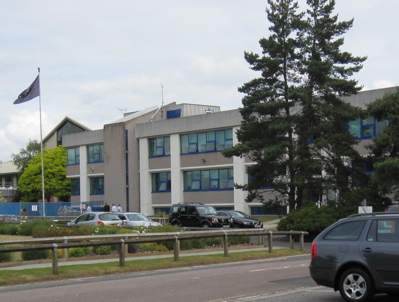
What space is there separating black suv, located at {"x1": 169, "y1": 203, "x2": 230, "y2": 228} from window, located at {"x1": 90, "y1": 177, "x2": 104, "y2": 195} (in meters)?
29.3

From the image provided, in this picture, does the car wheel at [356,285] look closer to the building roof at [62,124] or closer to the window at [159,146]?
the window at [159,146]

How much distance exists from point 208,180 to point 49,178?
28497 millimetres

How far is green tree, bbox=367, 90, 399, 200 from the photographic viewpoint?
30.6m

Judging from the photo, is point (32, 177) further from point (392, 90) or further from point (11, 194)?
point (392, 90)

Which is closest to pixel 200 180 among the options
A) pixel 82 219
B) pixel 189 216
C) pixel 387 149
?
pixel 189 216

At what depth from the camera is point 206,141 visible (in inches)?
2283

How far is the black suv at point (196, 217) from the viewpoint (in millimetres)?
38594

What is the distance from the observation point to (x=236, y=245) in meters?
26.4

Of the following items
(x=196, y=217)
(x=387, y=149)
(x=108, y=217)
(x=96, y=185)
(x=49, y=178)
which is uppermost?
(x=49, y=178)

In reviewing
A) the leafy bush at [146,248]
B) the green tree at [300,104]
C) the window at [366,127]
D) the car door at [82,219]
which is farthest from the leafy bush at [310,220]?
the window at [366,127]

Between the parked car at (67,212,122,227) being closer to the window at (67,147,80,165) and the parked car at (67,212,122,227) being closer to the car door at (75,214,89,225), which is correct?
the car door at (75,214,89,225)

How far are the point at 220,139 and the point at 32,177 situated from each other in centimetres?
3369

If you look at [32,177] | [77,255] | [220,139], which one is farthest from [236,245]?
[32,177]

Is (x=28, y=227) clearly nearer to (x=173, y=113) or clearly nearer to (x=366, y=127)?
(x=366, y=127)
